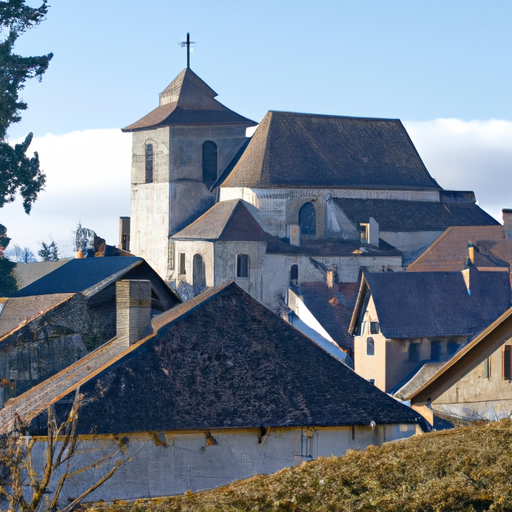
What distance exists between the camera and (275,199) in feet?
178

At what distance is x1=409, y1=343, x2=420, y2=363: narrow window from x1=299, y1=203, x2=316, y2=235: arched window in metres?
17.7

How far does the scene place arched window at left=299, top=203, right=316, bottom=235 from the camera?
180 ft

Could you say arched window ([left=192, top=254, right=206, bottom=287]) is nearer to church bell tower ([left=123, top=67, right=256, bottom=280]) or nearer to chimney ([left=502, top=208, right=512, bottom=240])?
church bell tower ([left=123, top=67, right=256, bottom=280])

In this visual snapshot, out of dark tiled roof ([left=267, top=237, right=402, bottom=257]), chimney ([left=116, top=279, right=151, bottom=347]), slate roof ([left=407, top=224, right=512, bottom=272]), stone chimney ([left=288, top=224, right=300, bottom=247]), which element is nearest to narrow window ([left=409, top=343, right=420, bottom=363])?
slate roof ([left=407, top=224, right=512, bottom=272])

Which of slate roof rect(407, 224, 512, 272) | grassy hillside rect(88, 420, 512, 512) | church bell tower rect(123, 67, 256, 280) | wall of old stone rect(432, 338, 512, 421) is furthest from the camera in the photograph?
church bell tower rect(123, 67, 256, 280)

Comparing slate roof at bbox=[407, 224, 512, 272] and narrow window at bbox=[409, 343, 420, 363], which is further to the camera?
slate roof at bbox=[407, 224, 512, 272]

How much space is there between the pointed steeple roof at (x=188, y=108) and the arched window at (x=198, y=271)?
28.5 ft

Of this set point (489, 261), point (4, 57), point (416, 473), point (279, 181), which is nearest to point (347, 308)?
point (489, 261)

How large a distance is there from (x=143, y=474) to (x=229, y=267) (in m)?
35.9

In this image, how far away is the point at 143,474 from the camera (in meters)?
15.2

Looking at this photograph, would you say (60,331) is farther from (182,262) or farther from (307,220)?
(307,220)

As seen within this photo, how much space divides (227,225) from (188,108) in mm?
10135

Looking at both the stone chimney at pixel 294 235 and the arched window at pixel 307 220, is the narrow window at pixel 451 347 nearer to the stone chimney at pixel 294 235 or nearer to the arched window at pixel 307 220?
the stone chimney at pixel 294 235

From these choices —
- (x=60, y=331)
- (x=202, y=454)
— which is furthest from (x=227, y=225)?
(x=202, y=454)
